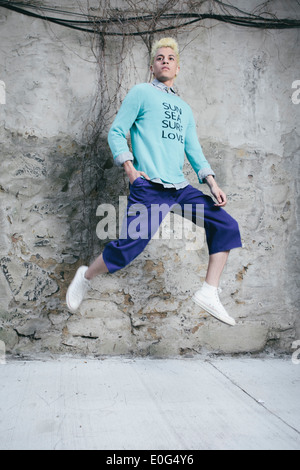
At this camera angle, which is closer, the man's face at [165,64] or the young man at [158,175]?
the young man at [158,175]

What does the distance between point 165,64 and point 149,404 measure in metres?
1.81

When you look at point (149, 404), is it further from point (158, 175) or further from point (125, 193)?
point (125, 193)

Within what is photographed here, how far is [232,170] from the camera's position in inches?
115

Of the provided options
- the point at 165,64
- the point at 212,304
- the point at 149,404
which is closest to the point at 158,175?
the point at 165,64

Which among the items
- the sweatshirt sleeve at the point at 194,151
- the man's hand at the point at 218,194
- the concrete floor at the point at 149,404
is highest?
the sweatshirt sleeve at the point at 194,151

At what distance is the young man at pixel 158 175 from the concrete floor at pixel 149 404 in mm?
476

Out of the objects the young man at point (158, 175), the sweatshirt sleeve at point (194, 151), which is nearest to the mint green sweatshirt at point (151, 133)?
the young man at point (158, 175)

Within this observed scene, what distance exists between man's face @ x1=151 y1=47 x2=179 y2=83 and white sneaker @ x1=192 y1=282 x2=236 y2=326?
117cm

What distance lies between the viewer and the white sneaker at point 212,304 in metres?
2.06

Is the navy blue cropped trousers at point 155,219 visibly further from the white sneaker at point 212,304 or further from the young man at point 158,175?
the white sneaker at point 212,304

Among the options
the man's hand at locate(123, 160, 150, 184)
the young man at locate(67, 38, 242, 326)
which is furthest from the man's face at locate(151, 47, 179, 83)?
the man's hand at locate(123, 160, 150, 184)

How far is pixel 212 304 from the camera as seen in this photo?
208 centimetres

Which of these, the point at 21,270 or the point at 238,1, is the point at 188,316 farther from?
the point at 238,1

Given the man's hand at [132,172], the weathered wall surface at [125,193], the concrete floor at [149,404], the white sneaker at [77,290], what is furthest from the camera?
the weathered wall surface at [125,193]
